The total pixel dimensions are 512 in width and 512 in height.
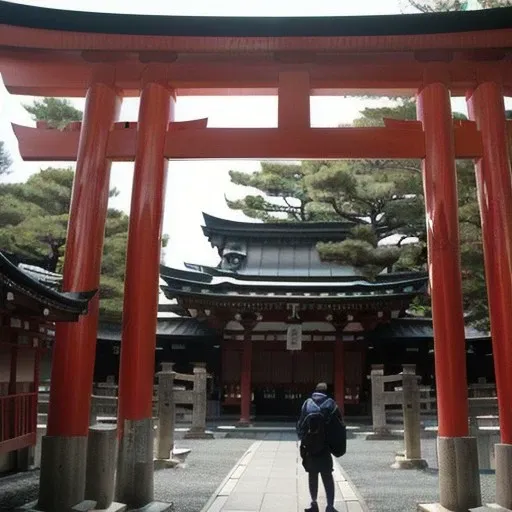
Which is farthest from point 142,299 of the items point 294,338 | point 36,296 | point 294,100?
point 294,338

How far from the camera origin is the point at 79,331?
657cm

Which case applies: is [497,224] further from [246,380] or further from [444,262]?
[246,380]

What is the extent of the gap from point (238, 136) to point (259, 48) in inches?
45.1

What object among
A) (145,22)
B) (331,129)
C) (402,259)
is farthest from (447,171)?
(402,259)

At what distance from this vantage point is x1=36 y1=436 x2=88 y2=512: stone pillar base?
594cm

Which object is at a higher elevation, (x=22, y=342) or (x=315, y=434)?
(x=22, y=342)

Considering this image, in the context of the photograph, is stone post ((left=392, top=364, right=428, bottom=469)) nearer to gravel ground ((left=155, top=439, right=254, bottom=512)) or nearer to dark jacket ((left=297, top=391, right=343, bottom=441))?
gravel ground ((left=155, top=439, right=254, bottom=512))

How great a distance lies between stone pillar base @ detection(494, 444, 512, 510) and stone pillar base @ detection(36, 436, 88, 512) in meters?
4.55

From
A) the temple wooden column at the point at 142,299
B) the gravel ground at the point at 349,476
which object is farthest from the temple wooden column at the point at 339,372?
the temple wooden column at the point at 142,299

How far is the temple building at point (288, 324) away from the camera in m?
16.6

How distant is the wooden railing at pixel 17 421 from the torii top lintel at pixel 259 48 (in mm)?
4730

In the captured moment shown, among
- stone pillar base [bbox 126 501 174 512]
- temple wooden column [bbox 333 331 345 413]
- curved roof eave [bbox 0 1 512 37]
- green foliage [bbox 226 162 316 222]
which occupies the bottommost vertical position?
stone pillar base [bbox 126 501 174 512]

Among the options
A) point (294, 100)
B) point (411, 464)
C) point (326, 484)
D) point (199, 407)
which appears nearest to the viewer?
point (326, 484)

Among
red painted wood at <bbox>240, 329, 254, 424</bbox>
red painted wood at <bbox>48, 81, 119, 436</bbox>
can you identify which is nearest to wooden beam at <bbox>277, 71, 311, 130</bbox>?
red painted wood at <bbox>48, 81, 119, 436</bbox>
